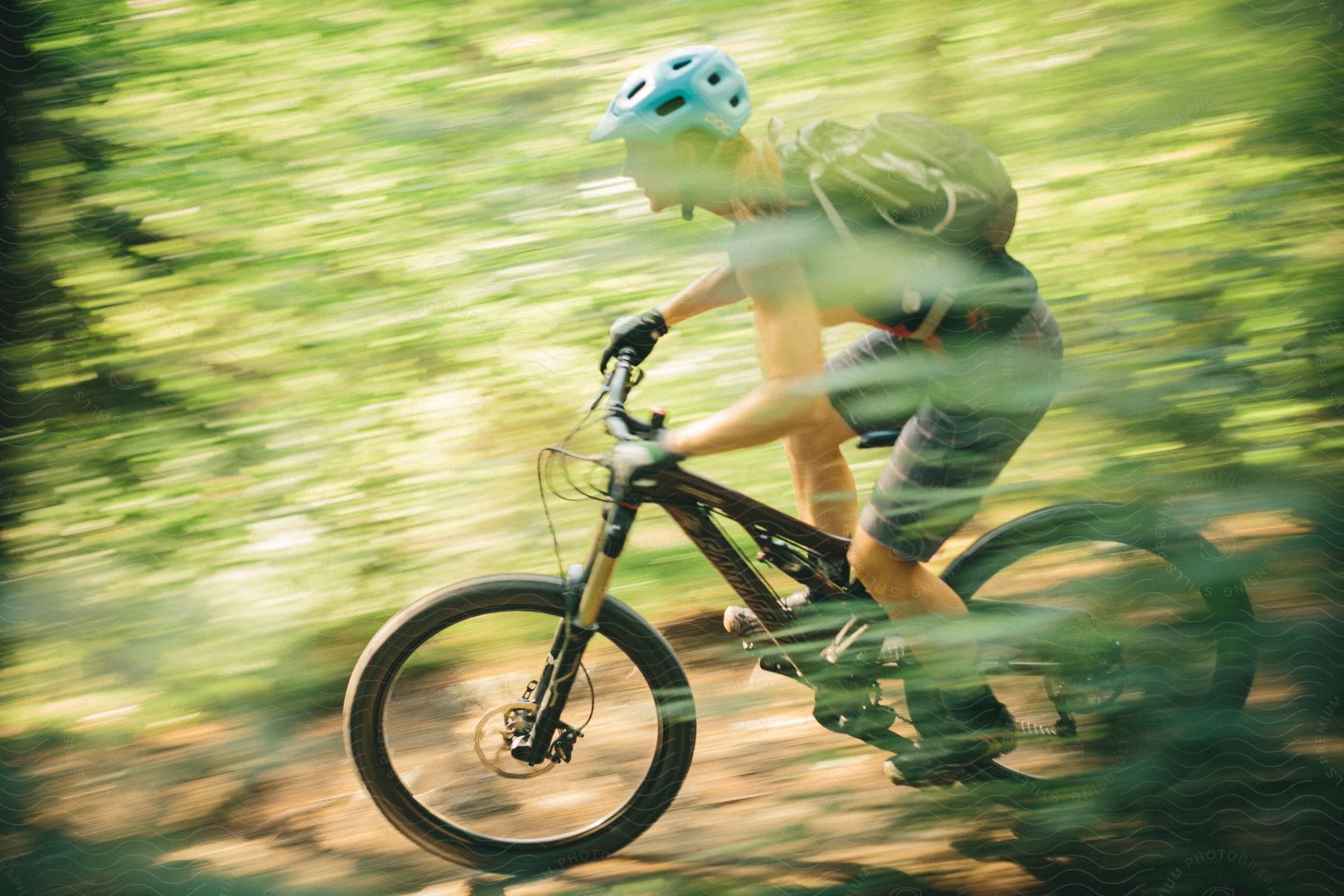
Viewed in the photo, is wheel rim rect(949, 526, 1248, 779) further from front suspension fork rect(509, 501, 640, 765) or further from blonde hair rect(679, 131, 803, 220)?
blonde hair rect(679, 131, 803, 220)

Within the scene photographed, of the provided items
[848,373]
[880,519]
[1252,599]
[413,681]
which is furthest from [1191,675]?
[413,681]

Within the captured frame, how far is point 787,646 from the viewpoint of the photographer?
248 cm

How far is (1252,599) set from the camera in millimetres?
2391

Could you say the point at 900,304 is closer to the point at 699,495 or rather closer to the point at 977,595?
the point at 699,495

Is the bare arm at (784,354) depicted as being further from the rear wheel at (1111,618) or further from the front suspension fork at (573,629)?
the rear wheel at (1111,618)

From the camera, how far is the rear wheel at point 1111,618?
7.68 feet

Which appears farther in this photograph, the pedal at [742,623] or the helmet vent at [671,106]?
the pedal at [742,623]

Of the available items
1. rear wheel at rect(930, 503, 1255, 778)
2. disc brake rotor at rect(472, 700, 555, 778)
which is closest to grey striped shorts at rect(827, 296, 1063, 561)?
rear wheel at rect(930, 503, 1255, 778)

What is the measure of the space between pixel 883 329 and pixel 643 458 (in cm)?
72

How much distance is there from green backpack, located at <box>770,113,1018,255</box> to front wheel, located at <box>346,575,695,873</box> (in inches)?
44.5

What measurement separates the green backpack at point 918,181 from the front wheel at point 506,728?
1.13 metres

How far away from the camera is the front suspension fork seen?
231 centimetres

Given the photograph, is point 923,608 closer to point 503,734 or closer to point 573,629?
point 573,629

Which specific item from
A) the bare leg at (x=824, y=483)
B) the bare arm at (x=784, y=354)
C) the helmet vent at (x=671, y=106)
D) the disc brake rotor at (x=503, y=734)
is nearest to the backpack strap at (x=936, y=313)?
the bare arm at (x=784, y=354)
